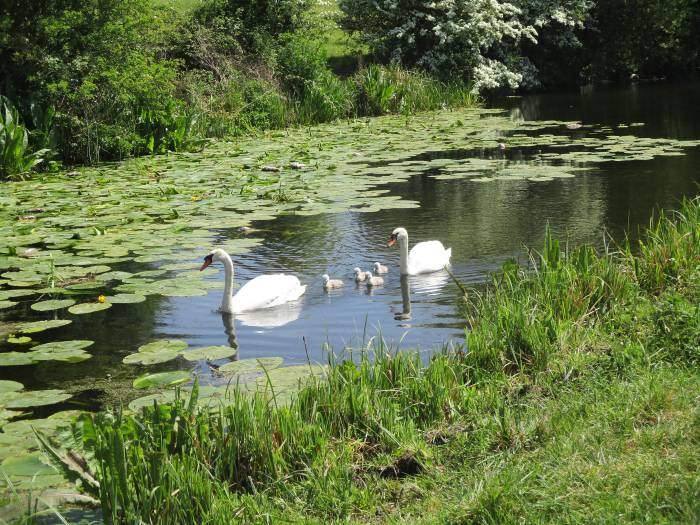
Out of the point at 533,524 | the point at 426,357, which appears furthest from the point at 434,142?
the point at 533,524

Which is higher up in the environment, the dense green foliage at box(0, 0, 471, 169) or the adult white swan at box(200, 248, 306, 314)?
the dense green foliage at box(0, 0, 471, 169)

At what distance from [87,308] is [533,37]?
27054 millimetres

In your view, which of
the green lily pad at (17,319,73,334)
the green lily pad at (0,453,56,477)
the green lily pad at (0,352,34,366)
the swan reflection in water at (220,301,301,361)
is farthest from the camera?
the swan reflection in water at (220,301,301,361)

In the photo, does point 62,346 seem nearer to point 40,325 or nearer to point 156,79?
point 40,325

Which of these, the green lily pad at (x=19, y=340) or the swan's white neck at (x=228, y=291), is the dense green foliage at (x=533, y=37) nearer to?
the swan's white neck at (x=228, y=291)

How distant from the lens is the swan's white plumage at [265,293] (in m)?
8.48

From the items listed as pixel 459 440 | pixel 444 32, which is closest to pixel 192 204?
pixel 459 440

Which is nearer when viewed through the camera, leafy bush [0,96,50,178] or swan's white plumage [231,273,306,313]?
swan's white plumage [231,273,306,313]

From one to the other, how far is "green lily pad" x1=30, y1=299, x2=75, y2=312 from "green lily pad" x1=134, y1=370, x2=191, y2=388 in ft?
8.05

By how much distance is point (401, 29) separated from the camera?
2967 cm

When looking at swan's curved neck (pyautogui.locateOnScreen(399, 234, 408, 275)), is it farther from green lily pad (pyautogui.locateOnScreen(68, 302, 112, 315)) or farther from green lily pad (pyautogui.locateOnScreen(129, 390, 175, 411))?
green lily pad (pyautogui.locateOnScreen(129, 390, 175, 411))

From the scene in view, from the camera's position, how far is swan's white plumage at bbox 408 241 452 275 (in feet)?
30.9

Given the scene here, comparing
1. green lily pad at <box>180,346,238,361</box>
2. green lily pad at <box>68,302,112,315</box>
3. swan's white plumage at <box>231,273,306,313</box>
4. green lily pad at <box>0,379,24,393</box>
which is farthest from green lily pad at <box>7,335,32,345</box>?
swan's white plumage at <box>231,273,306,313</box>

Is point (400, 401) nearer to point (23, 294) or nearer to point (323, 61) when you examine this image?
point (23, 294)
